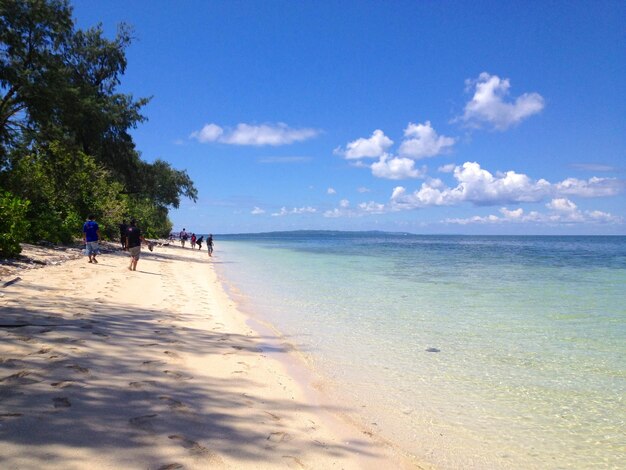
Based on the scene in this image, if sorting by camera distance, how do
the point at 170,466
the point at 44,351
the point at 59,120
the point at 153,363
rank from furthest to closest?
the point at 59,120 → the point at 153,363 → the point at 44,351 → the point at 170,466

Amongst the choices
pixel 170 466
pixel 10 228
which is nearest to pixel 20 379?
pixel 170 466

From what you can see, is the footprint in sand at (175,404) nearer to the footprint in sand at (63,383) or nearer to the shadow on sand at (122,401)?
the shadow on sand at (122,401)

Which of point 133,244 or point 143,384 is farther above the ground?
point 133,244

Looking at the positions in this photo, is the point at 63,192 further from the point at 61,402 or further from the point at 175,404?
the point at 175,404

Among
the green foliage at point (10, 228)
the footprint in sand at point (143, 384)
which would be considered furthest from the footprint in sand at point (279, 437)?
the green foliage at point (10, 228)

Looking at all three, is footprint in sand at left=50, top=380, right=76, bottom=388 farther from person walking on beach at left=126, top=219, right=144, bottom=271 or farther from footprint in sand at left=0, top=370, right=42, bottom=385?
person walking on beach at left=126, top=219, right=144, bottom=271

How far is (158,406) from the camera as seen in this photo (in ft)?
13.1

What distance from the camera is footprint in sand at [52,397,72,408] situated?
371cm

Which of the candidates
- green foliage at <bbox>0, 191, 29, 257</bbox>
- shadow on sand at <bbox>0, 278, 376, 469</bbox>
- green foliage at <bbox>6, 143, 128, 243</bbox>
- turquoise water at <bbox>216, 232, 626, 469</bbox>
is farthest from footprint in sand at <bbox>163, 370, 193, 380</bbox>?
green foliage at <bbox>6, 143, 128, 243</bbox>

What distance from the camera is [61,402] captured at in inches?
149

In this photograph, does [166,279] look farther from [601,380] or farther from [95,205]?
[95,205]

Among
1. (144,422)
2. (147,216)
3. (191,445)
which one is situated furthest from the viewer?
(147,216)

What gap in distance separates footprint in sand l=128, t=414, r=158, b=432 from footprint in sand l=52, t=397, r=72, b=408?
63cm

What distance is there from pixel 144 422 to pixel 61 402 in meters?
0.83
